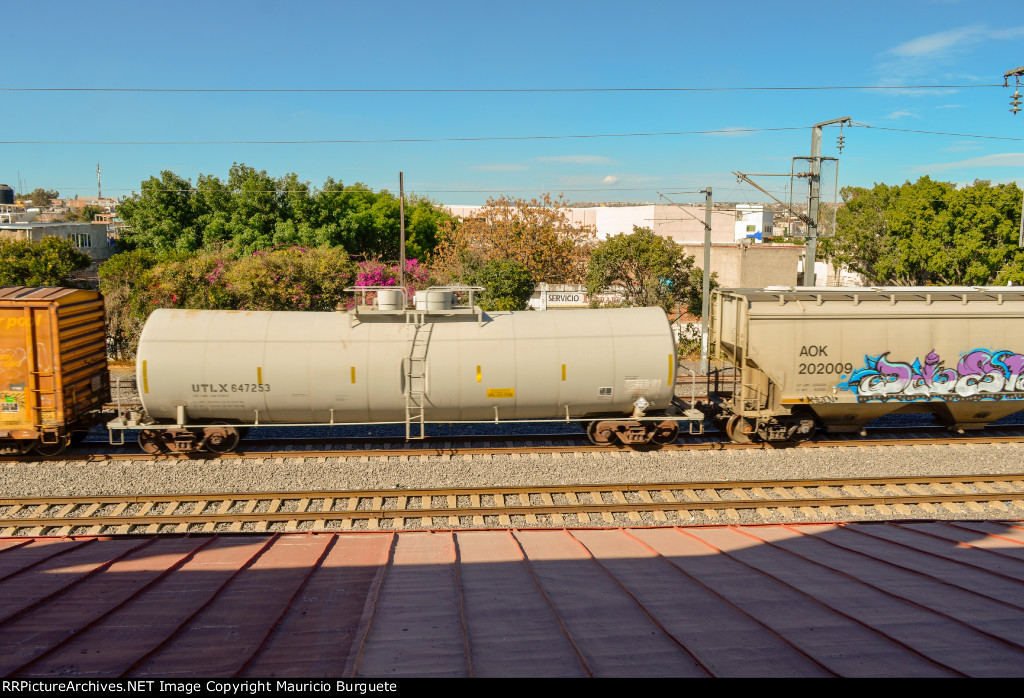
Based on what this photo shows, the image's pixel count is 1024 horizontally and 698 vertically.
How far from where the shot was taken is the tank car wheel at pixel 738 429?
1694 centimetres

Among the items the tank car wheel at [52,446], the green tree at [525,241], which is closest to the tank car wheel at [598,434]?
the tank car wheel at [52,446]

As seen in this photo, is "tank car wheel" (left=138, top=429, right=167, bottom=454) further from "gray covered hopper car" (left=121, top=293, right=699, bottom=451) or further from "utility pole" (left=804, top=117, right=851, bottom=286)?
"utility pole" (left=804, top=117, right=851, bottom=286)

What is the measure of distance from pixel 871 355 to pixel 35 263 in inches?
1920

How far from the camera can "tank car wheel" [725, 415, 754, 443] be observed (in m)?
16.9

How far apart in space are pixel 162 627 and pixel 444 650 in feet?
9.50

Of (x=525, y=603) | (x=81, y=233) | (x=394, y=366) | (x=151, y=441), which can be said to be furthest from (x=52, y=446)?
(x=81, y=233)

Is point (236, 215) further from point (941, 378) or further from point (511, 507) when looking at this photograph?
point (941, 378)

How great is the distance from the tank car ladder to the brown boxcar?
831 centimetres

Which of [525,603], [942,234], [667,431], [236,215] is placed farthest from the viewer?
[236,215]

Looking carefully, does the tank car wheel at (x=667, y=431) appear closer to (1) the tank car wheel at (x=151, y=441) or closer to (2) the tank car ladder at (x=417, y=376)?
(2) the tank car ladder at (x=417, y=376)

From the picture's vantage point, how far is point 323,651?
18.6 ft

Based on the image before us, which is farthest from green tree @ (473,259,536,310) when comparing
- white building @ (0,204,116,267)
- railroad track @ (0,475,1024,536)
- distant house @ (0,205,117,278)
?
white building @ (0,204,116,267)

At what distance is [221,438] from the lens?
51.1 ft

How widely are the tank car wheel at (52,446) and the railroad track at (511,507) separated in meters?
2.58
